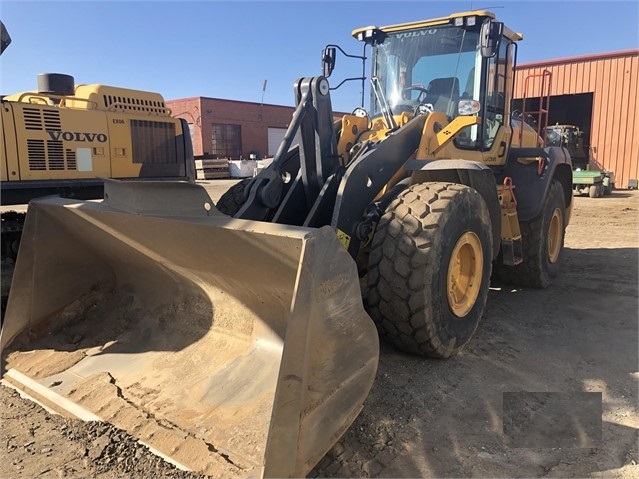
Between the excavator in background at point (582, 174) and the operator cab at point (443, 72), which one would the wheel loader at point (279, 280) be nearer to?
the operator cab at point (443, 72)

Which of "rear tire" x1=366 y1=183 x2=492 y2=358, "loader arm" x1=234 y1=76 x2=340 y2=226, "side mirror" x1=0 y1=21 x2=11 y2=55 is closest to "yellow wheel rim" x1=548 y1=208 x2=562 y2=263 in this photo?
"rear tire" x1=366 y1=183 x2=492 y2=358

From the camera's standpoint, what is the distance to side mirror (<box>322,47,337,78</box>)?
522cm

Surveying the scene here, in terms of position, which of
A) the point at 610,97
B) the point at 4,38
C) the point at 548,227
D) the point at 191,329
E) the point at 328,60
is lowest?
the point at 191,329

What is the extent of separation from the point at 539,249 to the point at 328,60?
3.00m

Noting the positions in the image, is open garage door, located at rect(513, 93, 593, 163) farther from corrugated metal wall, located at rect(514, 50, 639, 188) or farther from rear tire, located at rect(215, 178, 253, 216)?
rear tire, located at rect(215, 178, 253, 216)

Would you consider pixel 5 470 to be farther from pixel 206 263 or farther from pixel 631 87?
pixel 631 87

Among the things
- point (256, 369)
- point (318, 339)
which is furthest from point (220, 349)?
point (318, 339)

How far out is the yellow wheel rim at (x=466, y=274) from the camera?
12.5 ft

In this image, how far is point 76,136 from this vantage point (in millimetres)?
5426

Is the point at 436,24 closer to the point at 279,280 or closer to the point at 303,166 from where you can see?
the point at 303,166

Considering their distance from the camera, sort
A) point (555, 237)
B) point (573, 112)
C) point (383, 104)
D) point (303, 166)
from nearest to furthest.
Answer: point (303, 166) → point (383, 104) → point (555, 237) → point (573, 112)

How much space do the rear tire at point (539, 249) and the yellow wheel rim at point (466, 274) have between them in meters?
1.91

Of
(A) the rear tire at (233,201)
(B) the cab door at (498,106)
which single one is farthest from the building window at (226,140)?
(A) the rear tire at (233,201)

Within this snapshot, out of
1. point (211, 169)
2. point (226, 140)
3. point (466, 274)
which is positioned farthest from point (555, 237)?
point (226, 140)
